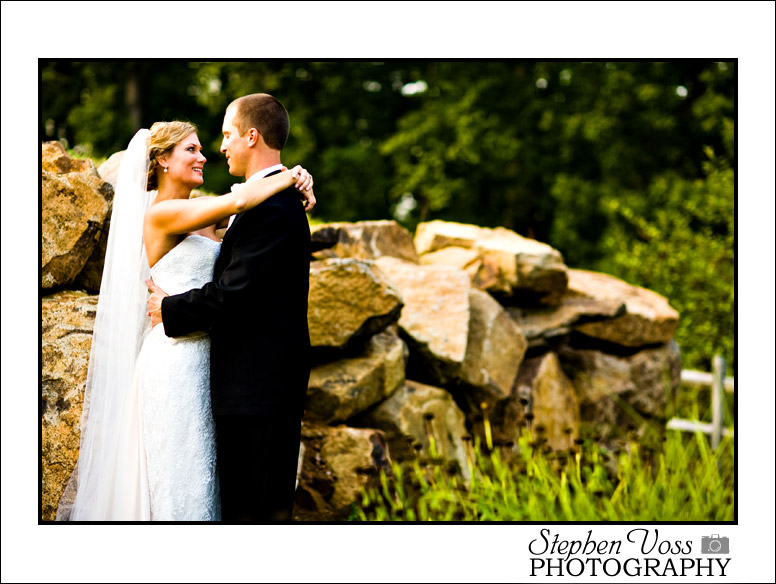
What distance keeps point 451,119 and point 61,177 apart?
950cm

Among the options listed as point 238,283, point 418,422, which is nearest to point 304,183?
point 238,283

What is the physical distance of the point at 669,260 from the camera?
989 cm

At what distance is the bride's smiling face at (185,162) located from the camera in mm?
3854

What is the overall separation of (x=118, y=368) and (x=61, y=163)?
1403 mm

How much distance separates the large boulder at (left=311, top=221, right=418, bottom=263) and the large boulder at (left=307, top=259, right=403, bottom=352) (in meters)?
0.39

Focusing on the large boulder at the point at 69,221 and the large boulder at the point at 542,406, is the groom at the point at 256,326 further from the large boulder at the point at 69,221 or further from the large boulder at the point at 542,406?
the large boulder at the point at 542,406

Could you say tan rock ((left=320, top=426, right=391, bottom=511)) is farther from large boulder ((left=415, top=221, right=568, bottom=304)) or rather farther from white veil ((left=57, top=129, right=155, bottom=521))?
large boulder ((left=415, top=221, right=568, bottom=304))

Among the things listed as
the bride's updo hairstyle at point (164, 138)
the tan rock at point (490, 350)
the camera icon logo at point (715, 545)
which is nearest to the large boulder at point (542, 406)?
the tan rock at point (490, 350)

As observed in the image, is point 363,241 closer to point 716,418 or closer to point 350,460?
point 350,460

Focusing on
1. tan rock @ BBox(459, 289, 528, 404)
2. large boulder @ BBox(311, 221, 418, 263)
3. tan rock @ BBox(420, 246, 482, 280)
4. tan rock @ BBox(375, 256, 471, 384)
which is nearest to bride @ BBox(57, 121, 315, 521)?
large boulder @ BBox(311, 221, 418, 263)

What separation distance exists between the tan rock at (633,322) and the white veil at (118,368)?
448 cm

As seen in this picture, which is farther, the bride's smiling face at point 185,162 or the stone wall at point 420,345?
the stone wall at point 420,345

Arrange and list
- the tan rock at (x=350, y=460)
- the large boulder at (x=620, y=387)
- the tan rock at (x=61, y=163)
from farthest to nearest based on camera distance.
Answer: the large boulder at (x=620, y=387)
the tan rock at (x=350, y=460)
the tan rock at (x=61, y=163)

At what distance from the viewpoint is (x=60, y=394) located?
4074mm
